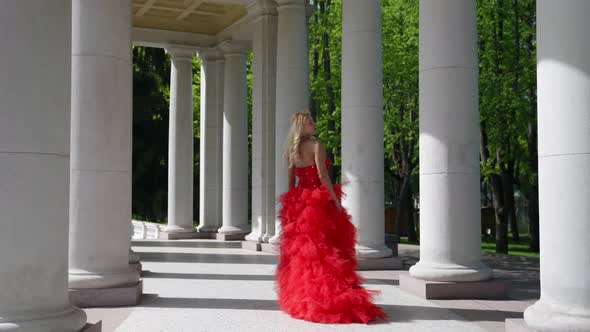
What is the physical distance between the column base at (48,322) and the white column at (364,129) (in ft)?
71.0

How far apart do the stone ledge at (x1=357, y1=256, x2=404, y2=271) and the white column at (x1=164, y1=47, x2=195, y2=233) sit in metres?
32.1

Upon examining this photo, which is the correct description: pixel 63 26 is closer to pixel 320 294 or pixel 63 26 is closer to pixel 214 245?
pixel 320 294

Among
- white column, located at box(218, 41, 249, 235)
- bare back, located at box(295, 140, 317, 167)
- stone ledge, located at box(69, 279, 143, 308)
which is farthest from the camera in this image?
white column, located at box(218, 41, 249, 235)

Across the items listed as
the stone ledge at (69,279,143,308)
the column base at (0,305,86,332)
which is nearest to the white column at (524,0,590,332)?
the column base at (0,305,86,332)

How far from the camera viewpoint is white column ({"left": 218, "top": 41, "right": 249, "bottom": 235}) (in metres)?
58.9

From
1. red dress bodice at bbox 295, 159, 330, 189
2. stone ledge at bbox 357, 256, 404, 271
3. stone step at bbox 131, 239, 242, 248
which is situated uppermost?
red dress bodice at bbox 295, 159, 330, 189

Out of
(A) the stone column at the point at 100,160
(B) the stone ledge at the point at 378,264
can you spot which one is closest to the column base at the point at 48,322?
(A) the stone column at the point at 100,160

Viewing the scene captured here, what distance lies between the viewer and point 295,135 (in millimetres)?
21719

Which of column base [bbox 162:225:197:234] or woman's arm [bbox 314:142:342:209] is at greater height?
woman's arm [bbox 314:142:342:209]

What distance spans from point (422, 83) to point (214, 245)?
3187 centimetres

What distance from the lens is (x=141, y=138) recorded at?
104 m

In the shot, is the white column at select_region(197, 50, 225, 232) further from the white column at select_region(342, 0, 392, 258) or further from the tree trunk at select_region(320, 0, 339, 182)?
the white column at select_region(342, 0, 392, 258)

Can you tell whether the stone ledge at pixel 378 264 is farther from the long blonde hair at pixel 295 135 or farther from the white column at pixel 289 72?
the long blonde hair at pixel 295 135

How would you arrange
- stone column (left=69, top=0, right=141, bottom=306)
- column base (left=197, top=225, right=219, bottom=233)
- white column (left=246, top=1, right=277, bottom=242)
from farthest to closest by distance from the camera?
column base (left=197, top=225, right=219, bottom=233) → white column (left=246, top=1, right=277, bottom=242) → stone column (left=69, top=0, right=141, bottom=306)
